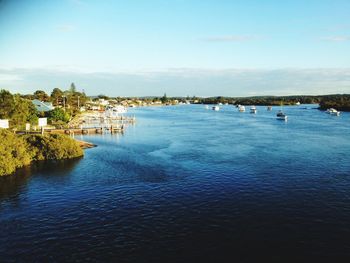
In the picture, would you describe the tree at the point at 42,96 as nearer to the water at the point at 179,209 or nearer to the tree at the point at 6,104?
the tree at the point at 6,104

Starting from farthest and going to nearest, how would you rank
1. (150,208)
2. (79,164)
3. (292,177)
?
(79,164), (292,177), (150,208)

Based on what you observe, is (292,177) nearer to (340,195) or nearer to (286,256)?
(340,195)

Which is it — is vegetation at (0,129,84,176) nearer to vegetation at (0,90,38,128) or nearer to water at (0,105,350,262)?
water at (0,105,350,262)

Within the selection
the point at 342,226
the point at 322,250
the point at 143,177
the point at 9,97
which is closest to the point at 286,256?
the point at 322,250

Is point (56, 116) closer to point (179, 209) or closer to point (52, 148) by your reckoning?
point (52, 148)

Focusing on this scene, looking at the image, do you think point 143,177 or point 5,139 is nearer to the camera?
point 143,177

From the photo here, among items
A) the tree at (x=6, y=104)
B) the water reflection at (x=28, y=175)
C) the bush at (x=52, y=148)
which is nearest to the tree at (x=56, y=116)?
the tree at (x=6, y=104)

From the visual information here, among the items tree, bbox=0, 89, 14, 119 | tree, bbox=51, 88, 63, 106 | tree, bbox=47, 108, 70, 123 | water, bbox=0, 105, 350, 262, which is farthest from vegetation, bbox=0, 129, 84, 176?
tree, bbox=51, 88, 63, 106

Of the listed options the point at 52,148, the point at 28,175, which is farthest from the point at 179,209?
the point at 52,148
